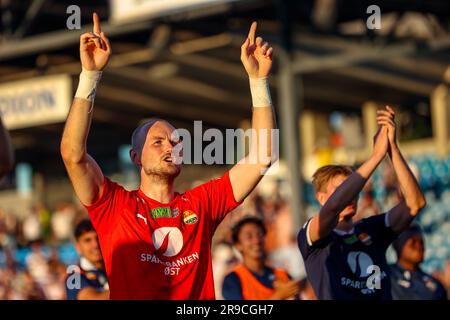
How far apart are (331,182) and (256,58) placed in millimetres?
1254

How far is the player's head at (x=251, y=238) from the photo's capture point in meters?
9.88

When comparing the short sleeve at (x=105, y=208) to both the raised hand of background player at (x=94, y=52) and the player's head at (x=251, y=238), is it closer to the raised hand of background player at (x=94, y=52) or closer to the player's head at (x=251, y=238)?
the raised hand of background player at (x=94, y=52)

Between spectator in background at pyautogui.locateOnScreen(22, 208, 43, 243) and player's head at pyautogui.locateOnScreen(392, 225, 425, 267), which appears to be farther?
spectator in background at pyautogui.locateOnScreen(22, 208, 43, 243)

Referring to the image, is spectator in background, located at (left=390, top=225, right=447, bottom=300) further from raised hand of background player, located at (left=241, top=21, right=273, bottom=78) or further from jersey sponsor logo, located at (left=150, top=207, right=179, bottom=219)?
jersey sponsor logo, located at (left=150, top=207, right=179, bottom=219)

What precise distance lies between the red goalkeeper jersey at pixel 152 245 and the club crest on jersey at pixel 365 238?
1.49 metres

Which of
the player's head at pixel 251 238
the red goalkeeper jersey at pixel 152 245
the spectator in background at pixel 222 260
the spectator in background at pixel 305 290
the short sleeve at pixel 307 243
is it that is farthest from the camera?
the spectator in background at pixel 222 260

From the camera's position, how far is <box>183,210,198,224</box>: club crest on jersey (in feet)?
20.0

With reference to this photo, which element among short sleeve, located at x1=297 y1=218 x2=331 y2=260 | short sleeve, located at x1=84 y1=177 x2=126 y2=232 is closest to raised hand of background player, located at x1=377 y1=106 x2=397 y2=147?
short sleeve, located at x1=297 y1=218 x2=331 y2=260

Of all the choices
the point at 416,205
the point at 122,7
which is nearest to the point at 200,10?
the point at 122,7

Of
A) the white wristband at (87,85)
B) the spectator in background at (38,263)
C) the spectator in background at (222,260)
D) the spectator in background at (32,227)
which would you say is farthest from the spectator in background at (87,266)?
the spectator in background at (32,227)

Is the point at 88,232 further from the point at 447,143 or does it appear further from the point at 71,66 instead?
the point at 447,143

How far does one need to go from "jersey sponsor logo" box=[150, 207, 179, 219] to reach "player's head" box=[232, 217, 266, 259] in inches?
150

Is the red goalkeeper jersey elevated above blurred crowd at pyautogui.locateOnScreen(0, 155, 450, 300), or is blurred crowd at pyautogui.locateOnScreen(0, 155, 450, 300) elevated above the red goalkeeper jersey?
blurred crowd at pyautogui.locateOnScreen(0, 155, 450, 300)

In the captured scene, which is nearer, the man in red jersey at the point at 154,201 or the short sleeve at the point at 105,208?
the man in red jersey at the point at 154,201
